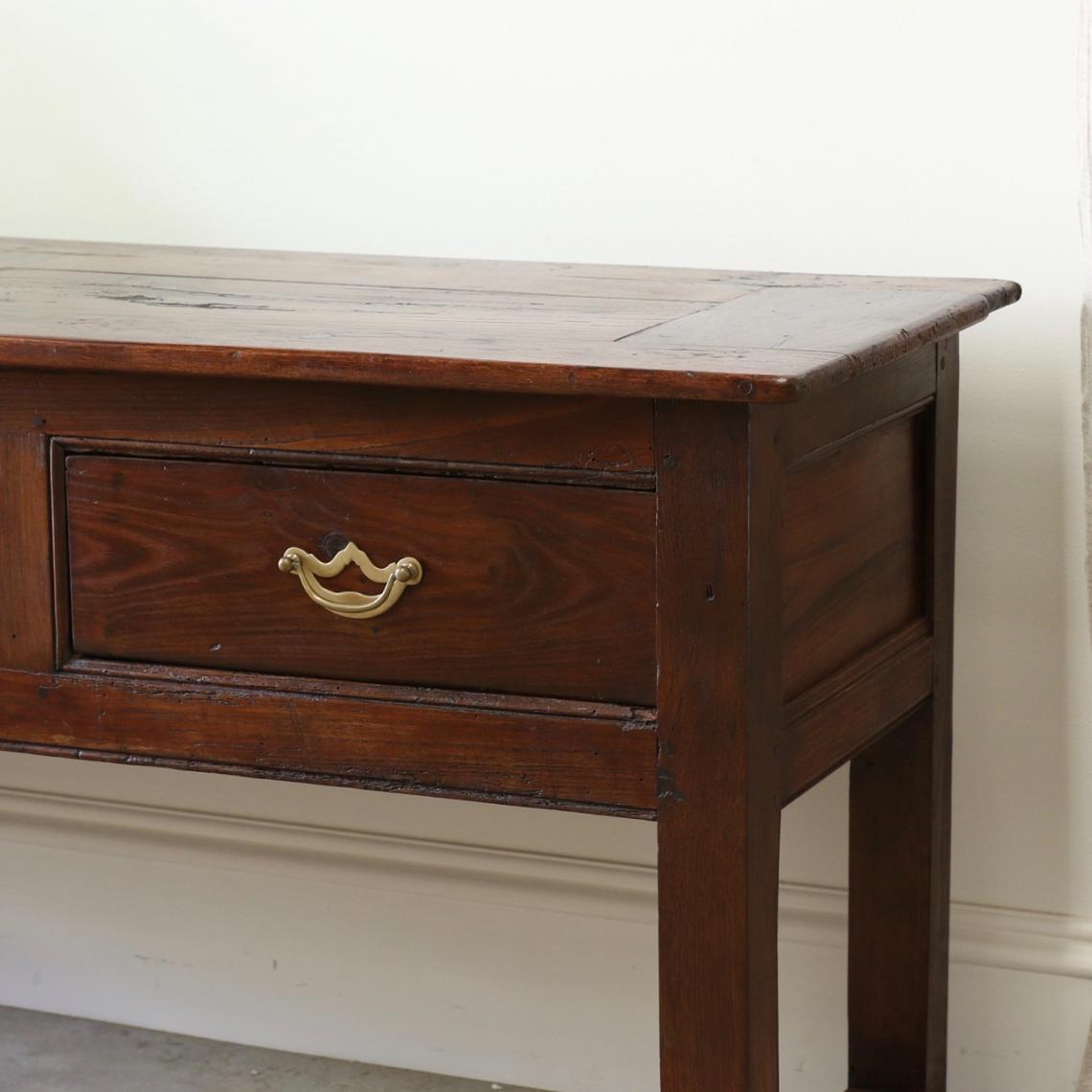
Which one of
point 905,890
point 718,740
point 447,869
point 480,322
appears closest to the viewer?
point 718,740

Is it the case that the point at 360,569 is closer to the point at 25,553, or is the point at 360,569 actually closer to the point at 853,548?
the point at 25,553

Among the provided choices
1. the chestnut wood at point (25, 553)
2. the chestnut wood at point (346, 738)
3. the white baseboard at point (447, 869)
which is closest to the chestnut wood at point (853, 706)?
the chestnut wood at point (346, 738)

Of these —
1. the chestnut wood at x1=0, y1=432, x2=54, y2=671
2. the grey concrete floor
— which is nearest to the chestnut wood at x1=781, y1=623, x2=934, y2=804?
the chestnut wood at x1=0, y1=432, x2=54, y2=671

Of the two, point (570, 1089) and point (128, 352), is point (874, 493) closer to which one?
point (128, 352)

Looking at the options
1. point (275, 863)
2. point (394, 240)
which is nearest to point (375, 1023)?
point (275, 863)

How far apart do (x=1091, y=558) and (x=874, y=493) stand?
0.29m

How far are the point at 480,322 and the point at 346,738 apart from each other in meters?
0.28

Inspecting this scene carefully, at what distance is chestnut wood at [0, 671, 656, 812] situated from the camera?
1.01 m

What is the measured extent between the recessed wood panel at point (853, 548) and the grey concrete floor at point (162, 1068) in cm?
74

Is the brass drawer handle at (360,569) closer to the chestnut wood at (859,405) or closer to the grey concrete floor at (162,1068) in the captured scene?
the chestnut wood at (859,405)

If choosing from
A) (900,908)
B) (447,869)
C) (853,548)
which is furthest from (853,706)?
(447,869)

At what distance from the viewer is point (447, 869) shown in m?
1.71

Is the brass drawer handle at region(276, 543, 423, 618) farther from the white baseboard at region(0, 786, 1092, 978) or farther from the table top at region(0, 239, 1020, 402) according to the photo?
the white baseboard at region(0, 786, 1092, 978)

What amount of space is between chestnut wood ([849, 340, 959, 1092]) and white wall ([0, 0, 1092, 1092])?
0.15m
